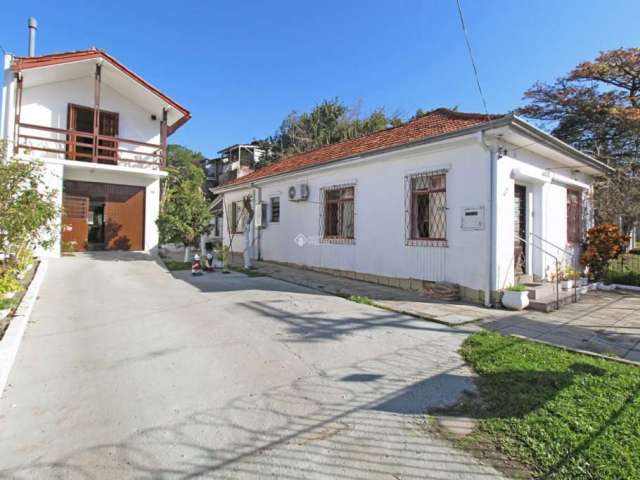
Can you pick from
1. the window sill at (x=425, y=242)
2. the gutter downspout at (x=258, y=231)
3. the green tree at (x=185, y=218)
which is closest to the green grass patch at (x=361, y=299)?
the window sill at (x=425, y=242)

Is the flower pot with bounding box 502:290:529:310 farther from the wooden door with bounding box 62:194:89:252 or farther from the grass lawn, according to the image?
the wooden door with bounding box 62:194:89:252

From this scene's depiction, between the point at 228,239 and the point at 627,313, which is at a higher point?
the point at 228,239

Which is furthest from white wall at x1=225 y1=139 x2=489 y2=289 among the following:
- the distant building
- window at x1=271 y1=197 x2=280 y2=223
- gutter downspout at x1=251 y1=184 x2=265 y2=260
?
A: the distant building

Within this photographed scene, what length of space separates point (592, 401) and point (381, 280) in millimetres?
6562

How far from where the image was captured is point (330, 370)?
3986 mm

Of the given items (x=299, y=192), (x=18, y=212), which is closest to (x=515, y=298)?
(x=299, y=192)

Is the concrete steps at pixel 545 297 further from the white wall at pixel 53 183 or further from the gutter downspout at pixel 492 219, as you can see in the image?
the white wall at pixel 53 183

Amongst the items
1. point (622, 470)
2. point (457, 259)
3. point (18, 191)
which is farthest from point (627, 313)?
point (18, 191)

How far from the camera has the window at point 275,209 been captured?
45.5 feet

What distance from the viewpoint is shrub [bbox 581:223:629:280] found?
1016 centimetres

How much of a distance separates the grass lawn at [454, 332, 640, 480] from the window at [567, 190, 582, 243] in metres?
8.01

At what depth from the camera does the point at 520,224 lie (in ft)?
30.2

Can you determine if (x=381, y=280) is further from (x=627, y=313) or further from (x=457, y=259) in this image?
(x=627, y=313)

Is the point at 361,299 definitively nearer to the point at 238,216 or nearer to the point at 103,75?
the point at 238,216
